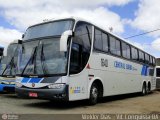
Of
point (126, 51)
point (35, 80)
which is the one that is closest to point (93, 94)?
point (35, 80)

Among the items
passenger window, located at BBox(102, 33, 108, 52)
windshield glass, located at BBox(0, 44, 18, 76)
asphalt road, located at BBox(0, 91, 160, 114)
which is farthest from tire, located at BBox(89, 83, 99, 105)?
windshield glass, located at BBox(0, 44, 18, 76)

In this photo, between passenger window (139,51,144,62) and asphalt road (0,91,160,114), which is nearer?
asphalt road (0,91,160,114)

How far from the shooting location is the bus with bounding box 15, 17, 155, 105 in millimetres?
11461

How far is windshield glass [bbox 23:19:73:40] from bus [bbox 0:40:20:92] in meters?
3.16

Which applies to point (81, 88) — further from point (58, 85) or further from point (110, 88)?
point (110, 88)

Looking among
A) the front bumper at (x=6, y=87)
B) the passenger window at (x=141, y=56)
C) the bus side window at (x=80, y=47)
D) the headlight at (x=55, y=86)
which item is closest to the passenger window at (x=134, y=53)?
the passenger window at (x=141, y=56)

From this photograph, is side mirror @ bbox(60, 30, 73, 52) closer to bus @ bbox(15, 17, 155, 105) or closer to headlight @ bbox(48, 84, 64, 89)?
bus @ bbox(15, 17, 155, 105)

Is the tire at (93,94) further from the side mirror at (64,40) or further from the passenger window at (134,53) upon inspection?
the passenger window at (134,53)

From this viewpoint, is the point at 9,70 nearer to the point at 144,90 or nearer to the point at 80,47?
the point at 80,47

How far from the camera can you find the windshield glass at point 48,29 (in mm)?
12156

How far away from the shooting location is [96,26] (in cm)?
1399

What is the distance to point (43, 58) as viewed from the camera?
11945 millimetres

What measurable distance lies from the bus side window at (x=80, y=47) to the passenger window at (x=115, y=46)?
2.61 metres

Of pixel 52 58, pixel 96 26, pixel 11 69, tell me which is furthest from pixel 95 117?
pixel 11 69
